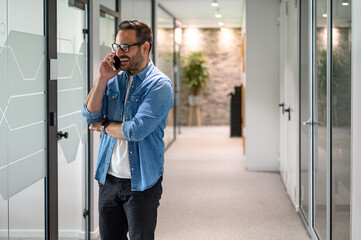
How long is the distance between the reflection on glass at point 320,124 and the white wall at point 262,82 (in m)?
3.45

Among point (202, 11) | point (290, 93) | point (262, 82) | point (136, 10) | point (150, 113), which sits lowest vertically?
point (150, 113)

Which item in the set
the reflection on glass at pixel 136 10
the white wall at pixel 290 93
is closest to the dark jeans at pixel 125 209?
the white wall at pixel 290 93

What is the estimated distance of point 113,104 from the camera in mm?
2537

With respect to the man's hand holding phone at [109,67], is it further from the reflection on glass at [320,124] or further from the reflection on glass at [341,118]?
the reflection on glass at [320,124]

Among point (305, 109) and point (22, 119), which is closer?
point (22, 119)

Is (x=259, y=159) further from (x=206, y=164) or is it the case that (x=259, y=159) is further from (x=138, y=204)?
(x=138, y=204)

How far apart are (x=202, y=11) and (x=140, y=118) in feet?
30.0

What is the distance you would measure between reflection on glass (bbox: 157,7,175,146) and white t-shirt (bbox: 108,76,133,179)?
6582 millimetres

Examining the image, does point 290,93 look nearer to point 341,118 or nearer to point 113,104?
point 341,118

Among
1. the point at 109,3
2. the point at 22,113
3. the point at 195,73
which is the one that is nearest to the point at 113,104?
the point at 22,113

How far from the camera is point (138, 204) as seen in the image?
95.4 inches

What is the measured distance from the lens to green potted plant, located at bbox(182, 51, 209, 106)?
47.1 ft

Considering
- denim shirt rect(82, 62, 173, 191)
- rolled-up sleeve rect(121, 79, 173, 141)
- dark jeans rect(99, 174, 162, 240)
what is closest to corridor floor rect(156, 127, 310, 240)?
dark jeans rect(99, 174, 162, 240)
